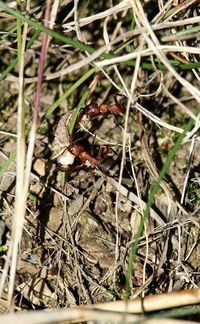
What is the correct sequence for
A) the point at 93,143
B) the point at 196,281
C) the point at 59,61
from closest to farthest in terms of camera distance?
the point at 196,281 → the point at 93,143 → the point at 59,61

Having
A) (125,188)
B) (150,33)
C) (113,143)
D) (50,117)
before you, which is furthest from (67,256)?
(150,33)

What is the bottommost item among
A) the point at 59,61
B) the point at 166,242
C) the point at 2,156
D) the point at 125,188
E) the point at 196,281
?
the point at 196,281

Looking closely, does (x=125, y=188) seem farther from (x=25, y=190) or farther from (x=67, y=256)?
(x=25, y=190)

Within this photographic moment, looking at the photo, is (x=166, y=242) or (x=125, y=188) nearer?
(x=166, y=242)

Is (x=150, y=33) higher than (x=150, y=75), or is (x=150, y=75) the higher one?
(x=150, y=75)

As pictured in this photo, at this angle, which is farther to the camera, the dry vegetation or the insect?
the insect

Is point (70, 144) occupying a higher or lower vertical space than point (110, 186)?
higher

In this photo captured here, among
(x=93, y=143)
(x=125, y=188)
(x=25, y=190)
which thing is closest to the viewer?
(x=25, y=190)

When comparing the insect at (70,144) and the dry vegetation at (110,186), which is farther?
the insect at (70,144)
